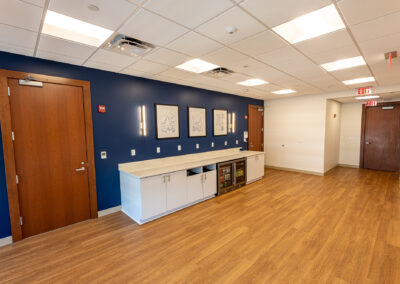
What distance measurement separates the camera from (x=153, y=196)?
3.27 m

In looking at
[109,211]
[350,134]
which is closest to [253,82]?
[109,211]

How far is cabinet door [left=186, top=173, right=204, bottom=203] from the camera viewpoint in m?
3.83

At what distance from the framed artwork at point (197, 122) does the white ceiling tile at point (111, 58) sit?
6.57ft

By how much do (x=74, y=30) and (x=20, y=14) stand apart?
557 mm

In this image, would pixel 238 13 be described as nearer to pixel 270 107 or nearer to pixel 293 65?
pixel 293 65

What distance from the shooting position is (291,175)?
6.25m

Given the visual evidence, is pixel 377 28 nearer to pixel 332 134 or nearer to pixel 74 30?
pixel 74 30

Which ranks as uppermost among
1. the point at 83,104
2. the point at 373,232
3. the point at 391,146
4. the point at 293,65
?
the point at 293,65

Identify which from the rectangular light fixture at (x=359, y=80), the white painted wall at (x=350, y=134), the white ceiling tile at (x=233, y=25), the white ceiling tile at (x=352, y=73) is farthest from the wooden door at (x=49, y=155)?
the white painted wall at (x=350, y=134)

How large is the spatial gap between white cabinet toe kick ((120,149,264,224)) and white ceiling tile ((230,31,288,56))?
7.62ft

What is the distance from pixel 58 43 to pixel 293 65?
3.48 m

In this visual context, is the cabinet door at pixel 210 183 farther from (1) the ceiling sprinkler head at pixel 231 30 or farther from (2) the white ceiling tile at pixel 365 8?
(2) the white ceiling tile at pixel 365 8

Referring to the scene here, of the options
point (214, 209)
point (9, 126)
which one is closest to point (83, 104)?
point (9, 126)

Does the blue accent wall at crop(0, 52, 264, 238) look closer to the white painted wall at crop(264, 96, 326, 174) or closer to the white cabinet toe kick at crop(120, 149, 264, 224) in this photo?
the white cabinet toe kick at crop(120, 149, 264, 224)
